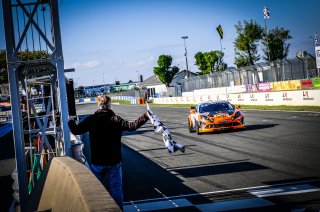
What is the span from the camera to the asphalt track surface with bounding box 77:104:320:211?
21.1 ft

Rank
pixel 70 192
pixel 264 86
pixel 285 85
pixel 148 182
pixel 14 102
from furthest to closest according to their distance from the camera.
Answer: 1. pixel 264 86
2. pixel 285 85
3. pixel 148 182
4. pixel 14 102
5. pixel 70 192

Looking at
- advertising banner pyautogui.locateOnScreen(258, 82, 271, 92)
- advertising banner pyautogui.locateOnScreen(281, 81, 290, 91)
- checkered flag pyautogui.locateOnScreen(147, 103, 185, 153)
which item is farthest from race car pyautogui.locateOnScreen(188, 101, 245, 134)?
advertising banner pyautogui.locateOnScreen(258, 82, 271, 92)

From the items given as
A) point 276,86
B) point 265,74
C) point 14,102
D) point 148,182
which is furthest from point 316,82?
point 14,102

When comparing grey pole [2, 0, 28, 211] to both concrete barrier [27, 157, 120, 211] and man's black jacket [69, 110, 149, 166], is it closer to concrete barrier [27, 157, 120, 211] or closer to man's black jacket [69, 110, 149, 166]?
concrete barrier [27, 157, 120, 211]

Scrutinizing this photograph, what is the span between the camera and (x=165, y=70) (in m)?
102

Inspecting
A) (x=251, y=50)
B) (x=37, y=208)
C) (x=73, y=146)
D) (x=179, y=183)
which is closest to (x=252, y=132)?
(x=179, y=183)

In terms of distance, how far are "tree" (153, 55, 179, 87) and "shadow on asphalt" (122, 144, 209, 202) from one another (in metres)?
91.4

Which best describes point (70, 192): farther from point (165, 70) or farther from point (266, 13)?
point (165, 70)

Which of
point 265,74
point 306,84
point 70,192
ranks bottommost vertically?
point 70,192

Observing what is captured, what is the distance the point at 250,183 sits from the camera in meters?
7.57

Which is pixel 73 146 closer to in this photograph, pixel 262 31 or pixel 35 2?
pixel 35 2

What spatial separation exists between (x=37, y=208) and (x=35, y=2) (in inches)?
155

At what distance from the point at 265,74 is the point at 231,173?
34.5 m

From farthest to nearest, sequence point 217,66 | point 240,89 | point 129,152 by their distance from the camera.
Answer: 1. point 217,66
2. point 240,89
3. point 129,152
